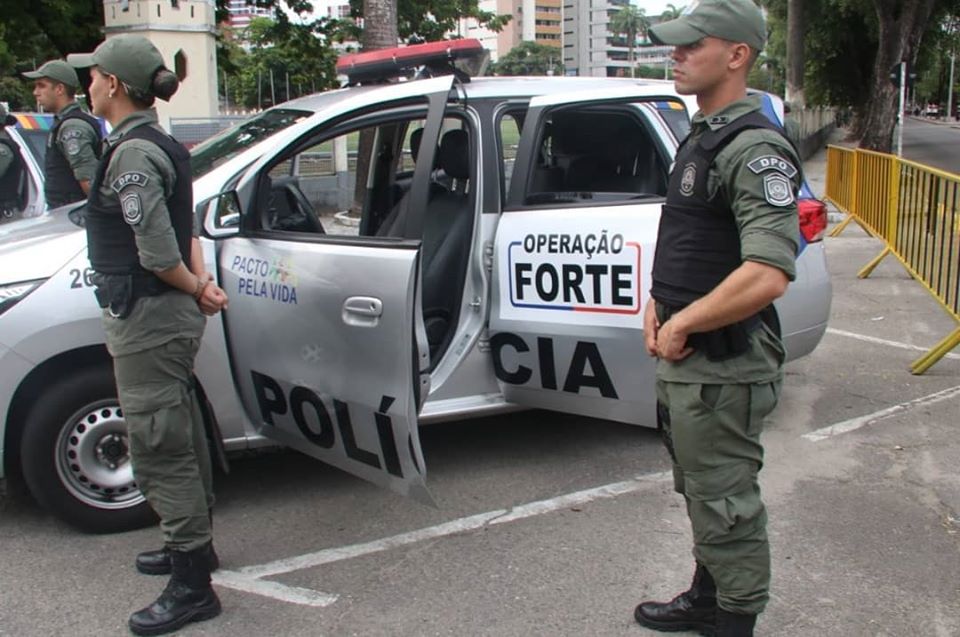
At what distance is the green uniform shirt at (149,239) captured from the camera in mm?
2916

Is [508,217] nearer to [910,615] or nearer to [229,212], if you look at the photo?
[229,212]

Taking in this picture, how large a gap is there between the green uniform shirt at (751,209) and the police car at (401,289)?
116cm

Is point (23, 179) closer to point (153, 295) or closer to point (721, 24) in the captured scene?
point (153, 295)

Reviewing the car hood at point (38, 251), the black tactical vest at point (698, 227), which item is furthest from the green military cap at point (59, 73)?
the black tactical vest at point (698, 227)

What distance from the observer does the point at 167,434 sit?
3.13 m

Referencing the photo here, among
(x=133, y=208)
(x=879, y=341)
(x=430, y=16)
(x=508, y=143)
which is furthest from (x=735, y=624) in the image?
(x=430, y=16)

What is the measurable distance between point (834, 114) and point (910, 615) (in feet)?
174

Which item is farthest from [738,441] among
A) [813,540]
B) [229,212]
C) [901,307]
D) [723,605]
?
[901,307]

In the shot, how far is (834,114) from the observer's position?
51594 millimetres

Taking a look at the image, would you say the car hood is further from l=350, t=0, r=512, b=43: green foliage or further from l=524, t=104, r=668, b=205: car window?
l=350, t=0, r=512, b=43: green foliage

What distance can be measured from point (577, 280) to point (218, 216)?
153 centimetres

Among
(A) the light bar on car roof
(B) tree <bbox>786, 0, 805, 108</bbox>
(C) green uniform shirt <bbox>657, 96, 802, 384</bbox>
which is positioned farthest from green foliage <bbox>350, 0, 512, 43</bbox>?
(C) green uniform shirt <bbox>657, 96, 802, 384</bbox>

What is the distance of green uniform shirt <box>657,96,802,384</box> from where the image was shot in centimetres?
235

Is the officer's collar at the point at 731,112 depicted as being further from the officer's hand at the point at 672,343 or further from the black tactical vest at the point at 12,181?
the black tactical vest at the point at 12,181
